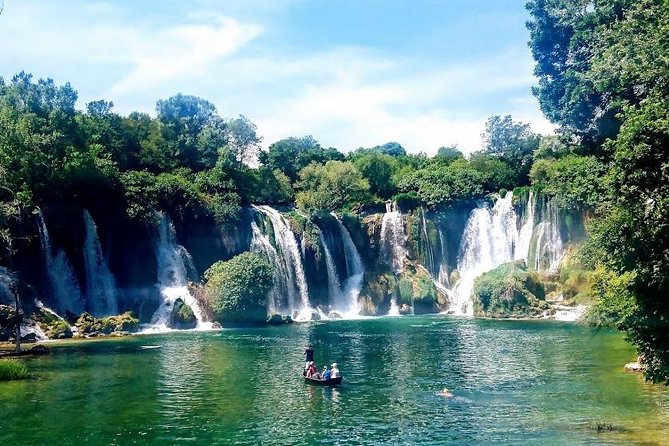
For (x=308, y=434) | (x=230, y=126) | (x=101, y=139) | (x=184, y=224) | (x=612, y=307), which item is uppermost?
(x=230, y=126)

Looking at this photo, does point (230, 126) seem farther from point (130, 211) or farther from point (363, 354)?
point (363, 354)

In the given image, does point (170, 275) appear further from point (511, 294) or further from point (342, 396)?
point (342, 396)

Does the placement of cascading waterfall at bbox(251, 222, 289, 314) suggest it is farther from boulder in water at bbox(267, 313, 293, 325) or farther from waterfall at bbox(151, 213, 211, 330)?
waterfall at bbox(151, 213, 211, 330)

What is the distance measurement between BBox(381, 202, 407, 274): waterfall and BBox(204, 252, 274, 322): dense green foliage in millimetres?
21286

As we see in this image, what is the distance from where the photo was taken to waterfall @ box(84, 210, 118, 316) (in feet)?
188

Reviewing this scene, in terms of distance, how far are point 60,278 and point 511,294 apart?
132 feet

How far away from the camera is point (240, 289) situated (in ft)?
193

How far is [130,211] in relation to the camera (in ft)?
199

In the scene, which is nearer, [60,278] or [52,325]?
[52,325]

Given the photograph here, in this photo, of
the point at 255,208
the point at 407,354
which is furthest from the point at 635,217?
the point at 255,208

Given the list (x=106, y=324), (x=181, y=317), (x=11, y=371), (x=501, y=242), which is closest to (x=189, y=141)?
(x=181, y=317)

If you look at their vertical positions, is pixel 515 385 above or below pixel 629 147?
below

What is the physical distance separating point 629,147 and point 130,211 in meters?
50.6

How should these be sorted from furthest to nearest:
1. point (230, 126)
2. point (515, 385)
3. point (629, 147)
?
point (230, 126) < point (515, 385) < point (629, 147)
